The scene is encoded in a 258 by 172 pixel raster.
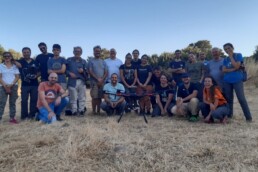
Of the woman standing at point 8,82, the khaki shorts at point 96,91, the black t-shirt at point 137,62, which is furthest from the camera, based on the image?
the black t-shirt at point 137,62

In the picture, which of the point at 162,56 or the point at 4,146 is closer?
the point at 4,146

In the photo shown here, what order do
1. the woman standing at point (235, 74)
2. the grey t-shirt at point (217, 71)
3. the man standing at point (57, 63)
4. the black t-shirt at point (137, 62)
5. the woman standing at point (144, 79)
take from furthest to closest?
the black t-shirt at point (137, 62)
the woman standing at point (144, 79)
the man standing at point (57, 63)
the grey t-shirt at point (217, 71)
the woman standing at point (235, 74)

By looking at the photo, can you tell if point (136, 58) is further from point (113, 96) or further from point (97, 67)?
point (113, 96)

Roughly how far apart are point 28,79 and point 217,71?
4736mm

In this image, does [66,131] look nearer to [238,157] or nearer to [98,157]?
[98,157]

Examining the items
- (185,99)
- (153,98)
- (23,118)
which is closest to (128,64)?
(153,98)

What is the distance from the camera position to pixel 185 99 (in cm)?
684

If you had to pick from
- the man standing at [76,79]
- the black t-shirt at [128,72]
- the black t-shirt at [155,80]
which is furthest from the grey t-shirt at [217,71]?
the man standing at [76,79]

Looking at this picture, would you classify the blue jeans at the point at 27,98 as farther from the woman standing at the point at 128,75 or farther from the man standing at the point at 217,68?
the man standing at the point at 217,68

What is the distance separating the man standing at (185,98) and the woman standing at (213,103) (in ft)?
1.11

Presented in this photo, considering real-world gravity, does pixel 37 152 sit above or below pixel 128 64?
below

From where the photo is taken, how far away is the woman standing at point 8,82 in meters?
6.53

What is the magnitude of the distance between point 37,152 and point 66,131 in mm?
1215

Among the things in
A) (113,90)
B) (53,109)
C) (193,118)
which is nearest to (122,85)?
(113,90)
